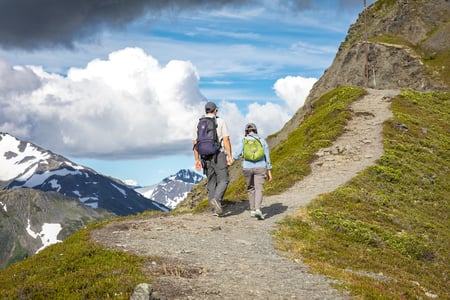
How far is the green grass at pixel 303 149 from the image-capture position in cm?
3106

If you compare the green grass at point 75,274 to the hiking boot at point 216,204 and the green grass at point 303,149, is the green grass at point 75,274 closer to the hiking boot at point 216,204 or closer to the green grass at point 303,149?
the hiking boot at point 216,204

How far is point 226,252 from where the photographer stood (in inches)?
578

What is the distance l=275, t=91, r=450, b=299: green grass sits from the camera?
47.2 feet

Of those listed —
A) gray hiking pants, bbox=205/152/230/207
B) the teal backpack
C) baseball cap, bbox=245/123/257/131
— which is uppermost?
baseball cap, bbox=245/123/257/131

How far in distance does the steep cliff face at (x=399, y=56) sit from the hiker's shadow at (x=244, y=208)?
195 ft

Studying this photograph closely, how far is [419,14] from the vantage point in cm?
12312

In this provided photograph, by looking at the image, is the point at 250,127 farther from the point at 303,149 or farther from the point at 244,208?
the point at 303,149

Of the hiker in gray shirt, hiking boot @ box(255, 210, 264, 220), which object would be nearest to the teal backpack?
the hiker in gray shirt

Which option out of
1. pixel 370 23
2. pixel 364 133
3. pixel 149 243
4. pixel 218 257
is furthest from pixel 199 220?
pixel 370 23

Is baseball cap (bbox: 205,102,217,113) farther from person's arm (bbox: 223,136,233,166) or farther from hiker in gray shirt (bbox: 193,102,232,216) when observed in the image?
person's arm (bbox: 223,136,233,166)

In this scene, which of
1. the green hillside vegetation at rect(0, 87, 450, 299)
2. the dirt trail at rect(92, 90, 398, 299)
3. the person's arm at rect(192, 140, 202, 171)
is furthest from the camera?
the person's arm at rect(192, 140, 202, 171)

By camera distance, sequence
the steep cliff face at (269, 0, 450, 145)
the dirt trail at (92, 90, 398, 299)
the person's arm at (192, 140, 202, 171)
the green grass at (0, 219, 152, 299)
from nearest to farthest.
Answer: the green grass at (0, 219, 152, 299)
the dirt trail at (92, 90, 398, 299)
the person's arm at (192, 140, 202, 171)
the steep cliff face at (269, 0, 450, 145)

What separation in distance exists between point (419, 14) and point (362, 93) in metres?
77.0

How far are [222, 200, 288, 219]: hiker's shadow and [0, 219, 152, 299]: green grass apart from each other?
27.9 ft
